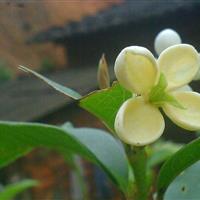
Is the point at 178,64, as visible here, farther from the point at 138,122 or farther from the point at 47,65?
the point at 47,65

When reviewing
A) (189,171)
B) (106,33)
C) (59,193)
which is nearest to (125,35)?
(106,33)

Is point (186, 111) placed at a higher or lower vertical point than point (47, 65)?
higher

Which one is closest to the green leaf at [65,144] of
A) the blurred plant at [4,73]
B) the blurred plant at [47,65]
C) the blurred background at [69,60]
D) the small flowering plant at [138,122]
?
the small flowering plant at [138,122]

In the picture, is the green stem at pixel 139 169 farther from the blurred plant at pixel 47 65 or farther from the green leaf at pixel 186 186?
the blurred plant at pixel 47 65

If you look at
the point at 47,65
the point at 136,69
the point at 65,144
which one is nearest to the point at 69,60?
the point at 47,65

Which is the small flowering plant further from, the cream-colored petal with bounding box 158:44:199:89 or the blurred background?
the blurred background

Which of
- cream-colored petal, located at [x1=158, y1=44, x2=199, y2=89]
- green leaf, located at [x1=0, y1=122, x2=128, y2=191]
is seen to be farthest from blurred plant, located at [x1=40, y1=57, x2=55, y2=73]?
cream-colored petal, located at [x1=158, y1=44, x2=199, y2=89]
